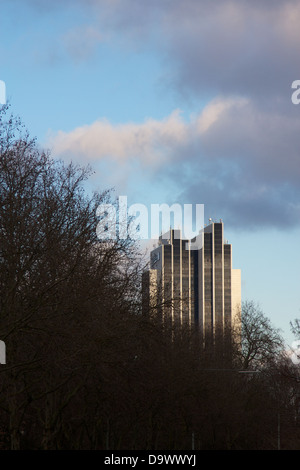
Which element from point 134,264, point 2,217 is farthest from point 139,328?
point 2,217

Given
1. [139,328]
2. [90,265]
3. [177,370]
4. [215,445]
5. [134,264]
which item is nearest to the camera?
[90,265]

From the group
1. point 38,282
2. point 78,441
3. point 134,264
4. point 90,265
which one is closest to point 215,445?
point 78,441

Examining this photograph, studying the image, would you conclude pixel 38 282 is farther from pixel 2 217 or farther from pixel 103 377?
pixel 103 377

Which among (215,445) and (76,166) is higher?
(76,166)

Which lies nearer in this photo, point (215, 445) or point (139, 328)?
point (139, 328)

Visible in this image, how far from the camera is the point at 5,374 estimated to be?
2959 centimetres

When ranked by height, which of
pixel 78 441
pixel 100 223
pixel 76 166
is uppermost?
pixel 76 166

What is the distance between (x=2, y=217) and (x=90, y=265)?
6.15 m

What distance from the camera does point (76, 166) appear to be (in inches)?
1441

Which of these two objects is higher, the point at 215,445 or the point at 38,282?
the point at 38,282

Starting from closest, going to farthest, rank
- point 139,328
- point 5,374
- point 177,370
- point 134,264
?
point 5,374
point 139,328
point 134,264
point 177,370

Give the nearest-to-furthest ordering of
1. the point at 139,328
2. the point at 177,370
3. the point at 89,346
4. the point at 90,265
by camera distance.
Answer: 1. the point at 89,346
2. the point at 90,265
3. the point at 139,328
4. the point at 177,370

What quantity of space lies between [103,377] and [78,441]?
15.8 meters

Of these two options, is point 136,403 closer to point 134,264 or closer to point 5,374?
point 134,264
